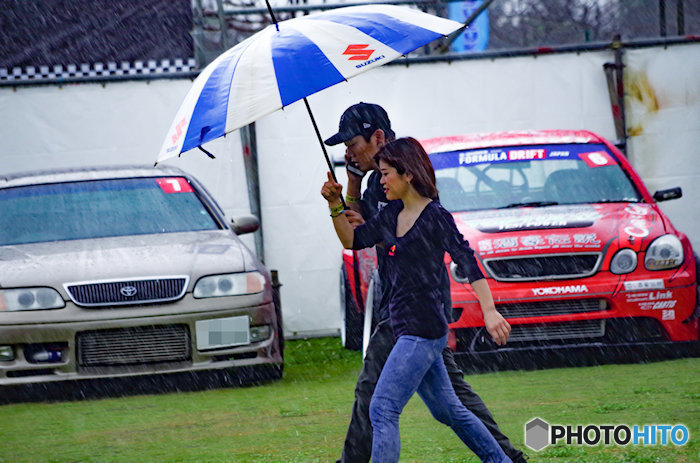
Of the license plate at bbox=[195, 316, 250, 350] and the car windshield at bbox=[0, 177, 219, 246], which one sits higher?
the car windshield at bbox=[0, 177, 219, 246]

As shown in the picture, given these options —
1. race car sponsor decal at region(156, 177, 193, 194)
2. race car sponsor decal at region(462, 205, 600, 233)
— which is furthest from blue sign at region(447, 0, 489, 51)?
race car sponsor decal at region(462, 205, 600, 233)

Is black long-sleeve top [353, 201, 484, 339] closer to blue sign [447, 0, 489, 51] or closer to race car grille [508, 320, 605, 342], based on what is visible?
race car grille [508, 320, 605, 342]

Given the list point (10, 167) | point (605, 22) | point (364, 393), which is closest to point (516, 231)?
point (364, 393)

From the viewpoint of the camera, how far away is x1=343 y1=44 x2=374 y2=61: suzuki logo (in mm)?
4586

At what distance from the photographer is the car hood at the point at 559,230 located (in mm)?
7566

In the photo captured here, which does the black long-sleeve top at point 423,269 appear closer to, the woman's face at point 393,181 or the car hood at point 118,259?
the woman's face at point 393,181

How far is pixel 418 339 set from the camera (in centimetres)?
412

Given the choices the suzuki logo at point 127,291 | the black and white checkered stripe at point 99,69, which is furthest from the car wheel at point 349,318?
the black and white checkered stripe at point 99,69

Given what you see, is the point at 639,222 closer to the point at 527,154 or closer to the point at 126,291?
the point at 527,154

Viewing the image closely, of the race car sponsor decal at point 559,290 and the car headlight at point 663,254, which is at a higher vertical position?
the car headlight at point 663,254

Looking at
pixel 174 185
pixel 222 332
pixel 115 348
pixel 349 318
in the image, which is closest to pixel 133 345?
pixel 115 348

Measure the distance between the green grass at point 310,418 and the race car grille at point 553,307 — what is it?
429 mm

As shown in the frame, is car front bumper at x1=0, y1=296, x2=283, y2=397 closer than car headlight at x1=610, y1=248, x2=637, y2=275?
Yes

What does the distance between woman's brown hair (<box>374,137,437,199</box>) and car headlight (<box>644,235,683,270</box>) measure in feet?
12.3
